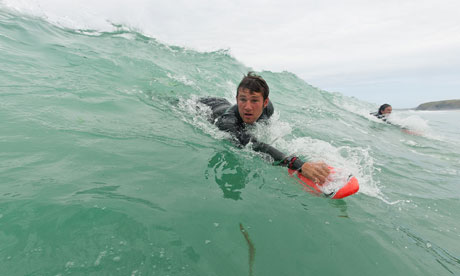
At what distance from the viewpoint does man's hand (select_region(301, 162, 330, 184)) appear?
Result: 8.45 feet

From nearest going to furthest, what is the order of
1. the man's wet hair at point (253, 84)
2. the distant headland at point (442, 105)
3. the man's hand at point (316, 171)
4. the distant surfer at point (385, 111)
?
the man's hand at point (316, 171)
the man's wet hair at point (253, 84)
the distant surfer at point (385, 111)
the distant headland at point (442, 105)

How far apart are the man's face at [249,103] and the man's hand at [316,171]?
4.51 feet

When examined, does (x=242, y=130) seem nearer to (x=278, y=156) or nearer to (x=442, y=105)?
(x=278, y=156)

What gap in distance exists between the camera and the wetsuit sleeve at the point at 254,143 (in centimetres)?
293

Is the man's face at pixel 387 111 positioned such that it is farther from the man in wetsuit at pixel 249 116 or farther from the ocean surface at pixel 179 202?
the man in wetsuit at pixel 249 116

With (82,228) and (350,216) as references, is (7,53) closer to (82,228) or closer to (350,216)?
(82,228)

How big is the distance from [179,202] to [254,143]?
5.39 ft

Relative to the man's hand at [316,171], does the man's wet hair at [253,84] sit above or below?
above

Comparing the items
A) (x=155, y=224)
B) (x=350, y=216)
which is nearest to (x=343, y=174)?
(x=350, y=216)

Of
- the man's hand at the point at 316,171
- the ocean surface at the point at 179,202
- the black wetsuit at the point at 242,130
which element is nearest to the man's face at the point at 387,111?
the ocean surface at the point at 179,202

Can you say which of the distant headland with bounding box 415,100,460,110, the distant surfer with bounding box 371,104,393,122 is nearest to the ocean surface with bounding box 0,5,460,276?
the distant surfer with bounding box 371,104,393,122

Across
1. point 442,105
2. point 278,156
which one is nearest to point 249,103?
point 278,156

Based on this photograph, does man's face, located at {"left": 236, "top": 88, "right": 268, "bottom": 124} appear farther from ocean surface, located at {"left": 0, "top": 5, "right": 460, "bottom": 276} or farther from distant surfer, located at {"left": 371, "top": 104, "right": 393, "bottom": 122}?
distant surfer, located at {"left": 371, "top": 104, "right": 393, "bottom": 122}

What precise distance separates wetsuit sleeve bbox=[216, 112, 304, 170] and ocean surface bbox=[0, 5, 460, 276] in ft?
0.46
